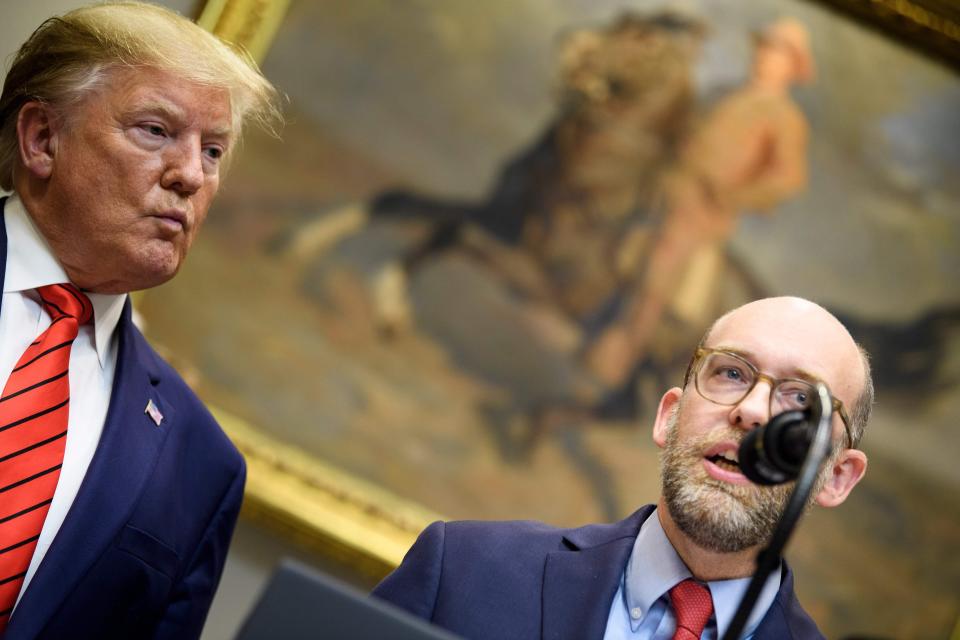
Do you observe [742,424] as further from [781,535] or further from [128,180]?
[128,180]

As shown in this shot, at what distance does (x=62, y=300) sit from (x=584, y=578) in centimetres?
126

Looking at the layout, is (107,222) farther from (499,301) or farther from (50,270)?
(499,301)

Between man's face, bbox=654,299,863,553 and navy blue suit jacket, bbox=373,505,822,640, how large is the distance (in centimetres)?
19

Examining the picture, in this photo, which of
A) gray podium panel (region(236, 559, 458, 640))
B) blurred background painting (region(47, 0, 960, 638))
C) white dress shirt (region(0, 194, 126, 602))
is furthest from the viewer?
blurred background painting (region(47, 0, 960, 638))

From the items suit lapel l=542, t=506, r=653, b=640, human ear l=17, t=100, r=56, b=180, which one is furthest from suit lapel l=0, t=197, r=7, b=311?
suit lapel l=542, t=506, r=653, b=640

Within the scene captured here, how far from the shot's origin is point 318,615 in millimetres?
1469

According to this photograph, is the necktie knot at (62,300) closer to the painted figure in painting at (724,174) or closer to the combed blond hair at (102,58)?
the combed blond hair at (102,58)

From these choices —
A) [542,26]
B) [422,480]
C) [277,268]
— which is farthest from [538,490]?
[542,26]

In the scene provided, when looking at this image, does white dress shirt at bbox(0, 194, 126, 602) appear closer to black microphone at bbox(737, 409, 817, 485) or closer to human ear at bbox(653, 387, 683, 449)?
human ear at bbox(653, 387, 683, 449)

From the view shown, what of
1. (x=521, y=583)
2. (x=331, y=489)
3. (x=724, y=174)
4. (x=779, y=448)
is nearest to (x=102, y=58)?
(x=521, y=583)

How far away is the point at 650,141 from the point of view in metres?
5.46

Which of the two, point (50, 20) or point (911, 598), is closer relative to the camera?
point (50, 20)

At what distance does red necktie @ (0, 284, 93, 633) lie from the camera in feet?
7.72

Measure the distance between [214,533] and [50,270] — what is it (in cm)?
75
